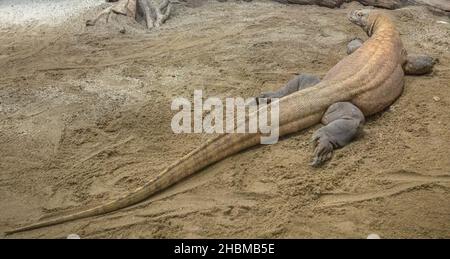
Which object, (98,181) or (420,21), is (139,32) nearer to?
(98,181)

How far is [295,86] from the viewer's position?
14.6 ft

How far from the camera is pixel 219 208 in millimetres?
3111

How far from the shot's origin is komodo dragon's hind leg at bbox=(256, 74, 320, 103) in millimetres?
4359

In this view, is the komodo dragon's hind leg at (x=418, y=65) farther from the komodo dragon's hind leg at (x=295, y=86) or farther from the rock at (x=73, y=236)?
the rock at (x=73, y=236)

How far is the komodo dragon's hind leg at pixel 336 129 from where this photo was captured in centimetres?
356

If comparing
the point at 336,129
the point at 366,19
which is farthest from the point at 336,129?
the point at 366,19

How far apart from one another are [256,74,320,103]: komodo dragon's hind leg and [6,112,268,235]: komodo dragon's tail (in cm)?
87

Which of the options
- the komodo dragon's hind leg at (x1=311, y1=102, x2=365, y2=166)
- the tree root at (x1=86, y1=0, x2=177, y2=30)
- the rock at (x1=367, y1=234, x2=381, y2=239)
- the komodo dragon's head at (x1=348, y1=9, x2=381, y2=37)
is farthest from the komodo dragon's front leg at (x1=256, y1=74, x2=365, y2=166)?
the tree root at (x1=86, y1=0, x2=177, y2=30)

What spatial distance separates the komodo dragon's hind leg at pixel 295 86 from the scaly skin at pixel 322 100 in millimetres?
185

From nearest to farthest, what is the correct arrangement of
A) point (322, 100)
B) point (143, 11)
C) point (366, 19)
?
point (322, 100) < point (366, 19) < point (143, 11)

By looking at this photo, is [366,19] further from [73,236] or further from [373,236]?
[73,236]
